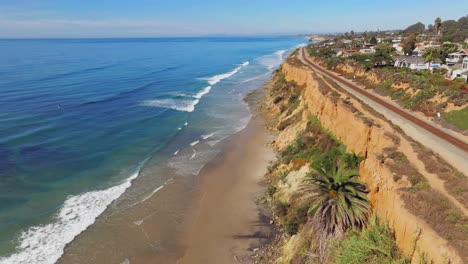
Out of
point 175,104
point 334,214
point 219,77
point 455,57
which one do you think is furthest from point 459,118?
point 219,77

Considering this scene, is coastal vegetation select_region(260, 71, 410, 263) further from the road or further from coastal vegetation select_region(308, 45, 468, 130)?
coastal vegetation select_region(308, 45, 468, 130)

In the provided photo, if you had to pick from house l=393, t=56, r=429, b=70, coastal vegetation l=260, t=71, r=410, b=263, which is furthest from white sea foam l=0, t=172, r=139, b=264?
house l=393, t=56, r=429, b=70

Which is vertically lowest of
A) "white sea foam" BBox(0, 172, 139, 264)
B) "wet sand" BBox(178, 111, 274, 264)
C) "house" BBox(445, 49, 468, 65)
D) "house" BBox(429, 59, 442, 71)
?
"wet sand" BBox(178, 111, 274, 264)

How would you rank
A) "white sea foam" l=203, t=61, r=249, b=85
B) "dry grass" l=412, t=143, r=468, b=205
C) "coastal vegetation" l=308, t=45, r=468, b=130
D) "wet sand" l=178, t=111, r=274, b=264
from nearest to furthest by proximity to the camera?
"dry grass" l=412, t=143, r=468, b=205
"wet sand" l=178, t=111, r=274, b=264
"coastal vegetation" l=308, t=45, r=468, b=130
"white sea foam" l=203, t=61, r=249, b=85

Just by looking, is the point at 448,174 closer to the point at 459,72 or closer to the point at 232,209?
the point at 232,209

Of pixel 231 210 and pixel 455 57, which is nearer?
pixel 231 210

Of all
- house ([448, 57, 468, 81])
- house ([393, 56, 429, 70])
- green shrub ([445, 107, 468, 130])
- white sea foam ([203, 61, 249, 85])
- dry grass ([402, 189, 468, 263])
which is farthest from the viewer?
white sea foam ([203, 61, 249, 85])
